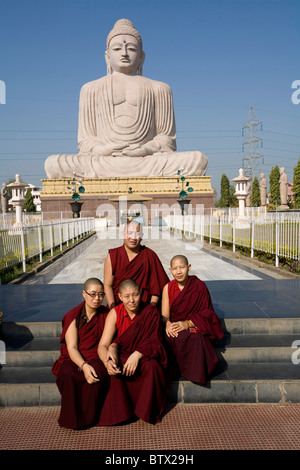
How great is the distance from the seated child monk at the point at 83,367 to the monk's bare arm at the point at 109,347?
76 millimetres

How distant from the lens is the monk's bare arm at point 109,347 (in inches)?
103

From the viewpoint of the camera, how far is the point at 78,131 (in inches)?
1038

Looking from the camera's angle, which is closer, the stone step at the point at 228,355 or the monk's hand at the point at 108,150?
the stone step at the point at 228,355

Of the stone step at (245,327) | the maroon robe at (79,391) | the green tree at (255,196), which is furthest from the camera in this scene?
the green tree at (255,196)

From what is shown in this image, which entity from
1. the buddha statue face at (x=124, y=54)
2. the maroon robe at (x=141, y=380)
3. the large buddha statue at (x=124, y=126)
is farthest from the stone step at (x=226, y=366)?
the buddha statue face at (x=124, y=54)

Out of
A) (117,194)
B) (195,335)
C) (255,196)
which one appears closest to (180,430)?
(195,335)

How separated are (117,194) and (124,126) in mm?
4120

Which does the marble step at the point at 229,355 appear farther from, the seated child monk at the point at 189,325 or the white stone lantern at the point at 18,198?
the white stone lantern at the point at 18,198

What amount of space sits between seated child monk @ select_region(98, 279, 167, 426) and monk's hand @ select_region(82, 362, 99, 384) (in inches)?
3.7

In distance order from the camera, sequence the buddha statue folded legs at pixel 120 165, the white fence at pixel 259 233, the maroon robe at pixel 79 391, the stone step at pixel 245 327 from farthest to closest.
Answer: the buddha statue folded legs at pixel 120 165, the white fence at pixel 259 233, the stone step at pixel 245 327, the maroon robe at pixel 79 391
